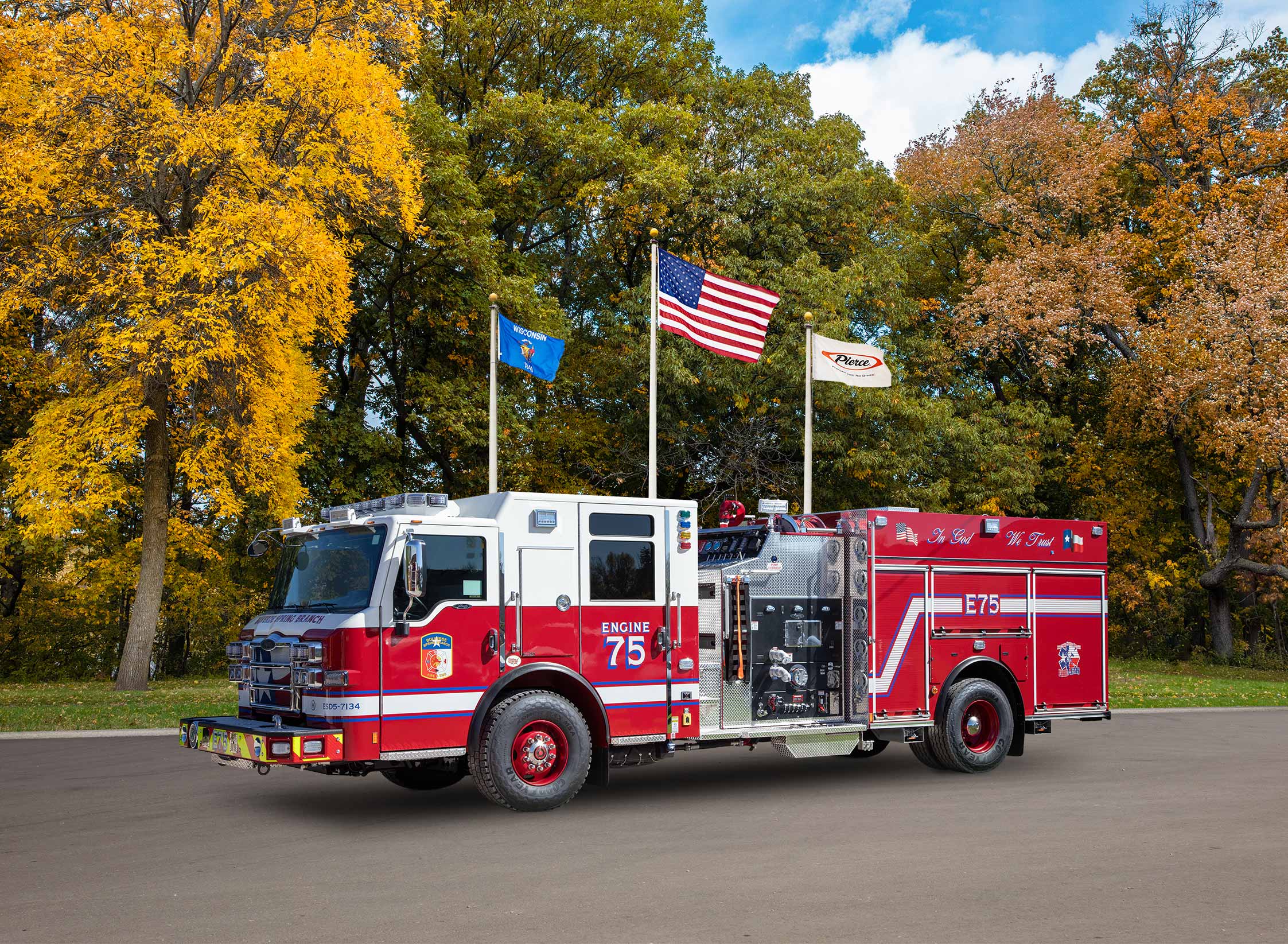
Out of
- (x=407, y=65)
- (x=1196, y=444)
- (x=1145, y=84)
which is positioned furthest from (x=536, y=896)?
(x=1145, y=84)

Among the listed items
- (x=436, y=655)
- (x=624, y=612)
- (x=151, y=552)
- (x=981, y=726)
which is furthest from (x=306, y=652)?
(x=151, y=552)

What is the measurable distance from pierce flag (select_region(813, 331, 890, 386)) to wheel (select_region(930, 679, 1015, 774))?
8119 mm

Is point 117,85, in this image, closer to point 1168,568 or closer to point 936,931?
point 936,931

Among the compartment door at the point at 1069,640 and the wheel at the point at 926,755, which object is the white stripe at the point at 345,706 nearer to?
the wheel at the point at 926,755

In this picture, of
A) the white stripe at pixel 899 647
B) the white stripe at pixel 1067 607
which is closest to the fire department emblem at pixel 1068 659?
the white stripe at pixel 1067 607

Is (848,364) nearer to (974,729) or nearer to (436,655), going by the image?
(974,729)

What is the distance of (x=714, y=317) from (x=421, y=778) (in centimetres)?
1043

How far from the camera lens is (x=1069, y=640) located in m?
13.6

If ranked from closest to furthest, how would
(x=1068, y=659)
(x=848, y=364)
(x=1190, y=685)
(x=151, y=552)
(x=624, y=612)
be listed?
(x=624, y=612) → (x=1068, y=659) → (x=848, y=364) → (x=151, y=552) → (x=1190, y=685)

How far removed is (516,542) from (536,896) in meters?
3.67

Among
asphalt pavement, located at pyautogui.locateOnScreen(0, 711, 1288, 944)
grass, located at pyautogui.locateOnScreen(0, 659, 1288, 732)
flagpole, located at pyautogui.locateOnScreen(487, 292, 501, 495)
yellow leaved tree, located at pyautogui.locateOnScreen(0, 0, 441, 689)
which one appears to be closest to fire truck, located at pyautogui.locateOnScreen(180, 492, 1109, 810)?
asphalt pavement, located at pyautogui.locateOnScreen(0, 711, 1288, 944)

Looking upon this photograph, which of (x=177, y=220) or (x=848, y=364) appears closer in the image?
(x=848, y=364)

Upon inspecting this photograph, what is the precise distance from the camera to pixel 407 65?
25.3 metres

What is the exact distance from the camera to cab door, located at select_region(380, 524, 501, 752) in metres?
9.54
